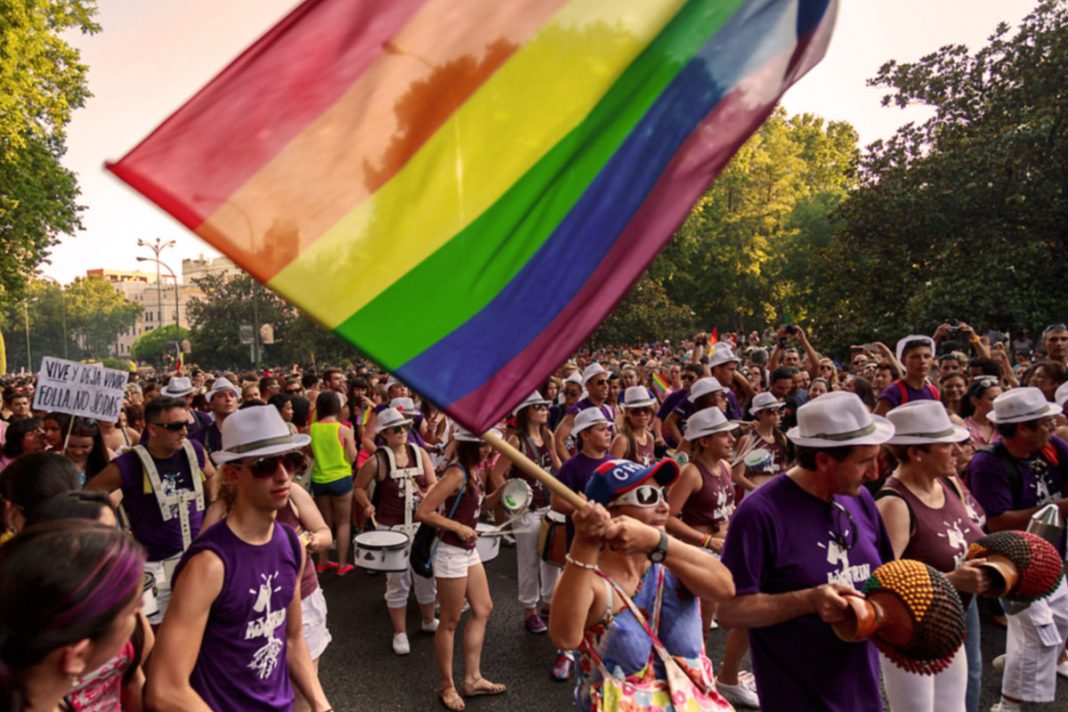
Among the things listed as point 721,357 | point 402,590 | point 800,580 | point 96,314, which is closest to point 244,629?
point 800,580

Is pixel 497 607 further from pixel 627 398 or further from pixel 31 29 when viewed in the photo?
pixel 31 29

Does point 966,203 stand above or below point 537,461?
above

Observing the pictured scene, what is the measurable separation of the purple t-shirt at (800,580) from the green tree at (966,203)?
14524 mm

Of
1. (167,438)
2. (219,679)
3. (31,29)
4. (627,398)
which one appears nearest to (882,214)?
(627,398)

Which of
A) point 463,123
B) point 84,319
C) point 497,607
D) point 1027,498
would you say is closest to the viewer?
point 463,123

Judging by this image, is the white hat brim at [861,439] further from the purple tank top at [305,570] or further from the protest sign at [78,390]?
the protest sign at [78,390]

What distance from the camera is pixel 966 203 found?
16.1 m

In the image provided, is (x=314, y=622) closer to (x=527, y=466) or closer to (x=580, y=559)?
(x=580, y=559)

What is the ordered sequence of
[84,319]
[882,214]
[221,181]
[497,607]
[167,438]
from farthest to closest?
[84,319], [882,214], [497,607], [167,438], [221,181]

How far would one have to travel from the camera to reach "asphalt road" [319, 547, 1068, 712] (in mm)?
5109

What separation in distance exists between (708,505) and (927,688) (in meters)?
2.30

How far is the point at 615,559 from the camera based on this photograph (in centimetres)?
297

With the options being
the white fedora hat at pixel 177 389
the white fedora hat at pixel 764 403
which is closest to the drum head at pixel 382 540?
the white fedora hat at pixel 764 403

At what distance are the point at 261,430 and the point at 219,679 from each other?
949 mm
